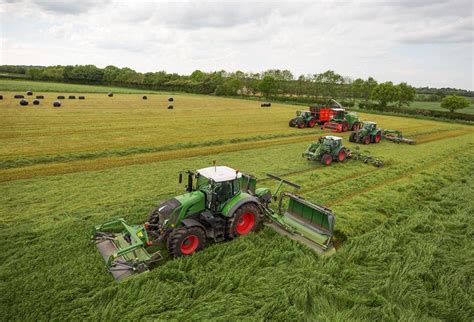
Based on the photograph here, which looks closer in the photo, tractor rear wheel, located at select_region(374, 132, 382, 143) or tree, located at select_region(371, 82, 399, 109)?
tractor rear wheel, located at select_region(374, 132, 382, 143)

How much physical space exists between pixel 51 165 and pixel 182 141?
8574mm

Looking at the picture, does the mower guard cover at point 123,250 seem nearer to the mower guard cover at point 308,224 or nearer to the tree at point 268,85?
the mower guard cover at point 308,224

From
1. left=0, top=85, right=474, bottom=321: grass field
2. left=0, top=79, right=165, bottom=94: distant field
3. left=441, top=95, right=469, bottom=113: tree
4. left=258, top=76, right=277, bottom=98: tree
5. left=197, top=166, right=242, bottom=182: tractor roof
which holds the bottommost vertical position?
left=0, top=85, right=474, bottom=321: grass field

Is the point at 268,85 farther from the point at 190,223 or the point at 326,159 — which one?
the point at 190,223

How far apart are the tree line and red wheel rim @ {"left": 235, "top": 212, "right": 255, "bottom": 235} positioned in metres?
60.6

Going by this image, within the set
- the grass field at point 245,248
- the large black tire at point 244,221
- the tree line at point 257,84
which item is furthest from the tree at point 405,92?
the large black tire at point 244,221

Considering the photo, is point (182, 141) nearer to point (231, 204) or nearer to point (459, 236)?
point (231, 204)

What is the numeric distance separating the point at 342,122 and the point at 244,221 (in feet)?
77.0

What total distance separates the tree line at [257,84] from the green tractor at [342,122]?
3642cm

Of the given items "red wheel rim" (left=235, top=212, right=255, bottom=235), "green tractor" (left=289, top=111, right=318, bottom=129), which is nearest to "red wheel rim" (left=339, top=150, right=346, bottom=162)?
"red wheel rim" (left=235, top=212, right=255, bottom=235)

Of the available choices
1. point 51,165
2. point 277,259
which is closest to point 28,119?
point 51,165

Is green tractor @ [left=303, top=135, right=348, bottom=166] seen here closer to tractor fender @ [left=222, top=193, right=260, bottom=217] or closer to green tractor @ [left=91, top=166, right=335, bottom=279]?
green tractor @ [left=91, top=166, right=335, bottom=279]

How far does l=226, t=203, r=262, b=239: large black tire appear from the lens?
26.3 ft

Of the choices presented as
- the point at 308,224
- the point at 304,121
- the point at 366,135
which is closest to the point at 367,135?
the point at 366,135
